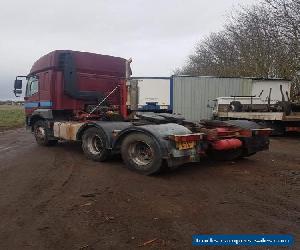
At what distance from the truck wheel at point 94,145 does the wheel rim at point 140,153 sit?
1181mm

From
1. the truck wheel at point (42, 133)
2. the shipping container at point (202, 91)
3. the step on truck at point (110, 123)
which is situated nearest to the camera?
the step on truck at point (110, 123)

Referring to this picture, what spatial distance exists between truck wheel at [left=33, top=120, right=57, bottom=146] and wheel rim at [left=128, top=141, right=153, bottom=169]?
4895 mm

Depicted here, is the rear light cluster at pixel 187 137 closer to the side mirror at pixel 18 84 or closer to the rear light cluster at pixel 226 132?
the rear light cluster at pixel 226 132

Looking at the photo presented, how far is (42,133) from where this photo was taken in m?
12.8

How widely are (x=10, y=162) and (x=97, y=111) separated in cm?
331

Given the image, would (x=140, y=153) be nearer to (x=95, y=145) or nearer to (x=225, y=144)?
(x=225, y=144)

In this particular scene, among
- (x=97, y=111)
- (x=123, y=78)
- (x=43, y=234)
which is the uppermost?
(x=123, y=78)

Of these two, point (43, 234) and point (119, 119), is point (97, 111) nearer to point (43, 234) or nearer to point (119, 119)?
point (119, 119)

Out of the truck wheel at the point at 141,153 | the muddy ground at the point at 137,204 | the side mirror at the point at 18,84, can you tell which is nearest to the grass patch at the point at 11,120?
the side mirror at the point at 18,84

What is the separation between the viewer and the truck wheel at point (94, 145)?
9.49 meters

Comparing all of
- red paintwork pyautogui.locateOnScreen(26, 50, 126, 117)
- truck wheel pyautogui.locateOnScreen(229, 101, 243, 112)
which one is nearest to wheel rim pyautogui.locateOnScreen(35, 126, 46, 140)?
red paintwork pyautogui.locateOnScreen(26, 50, 126, 117)

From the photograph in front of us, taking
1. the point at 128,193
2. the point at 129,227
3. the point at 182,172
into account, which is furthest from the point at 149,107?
the point at 129,227

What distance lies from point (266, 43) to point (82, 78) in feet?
68.9

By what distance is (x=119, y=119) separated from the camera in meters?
11.7
